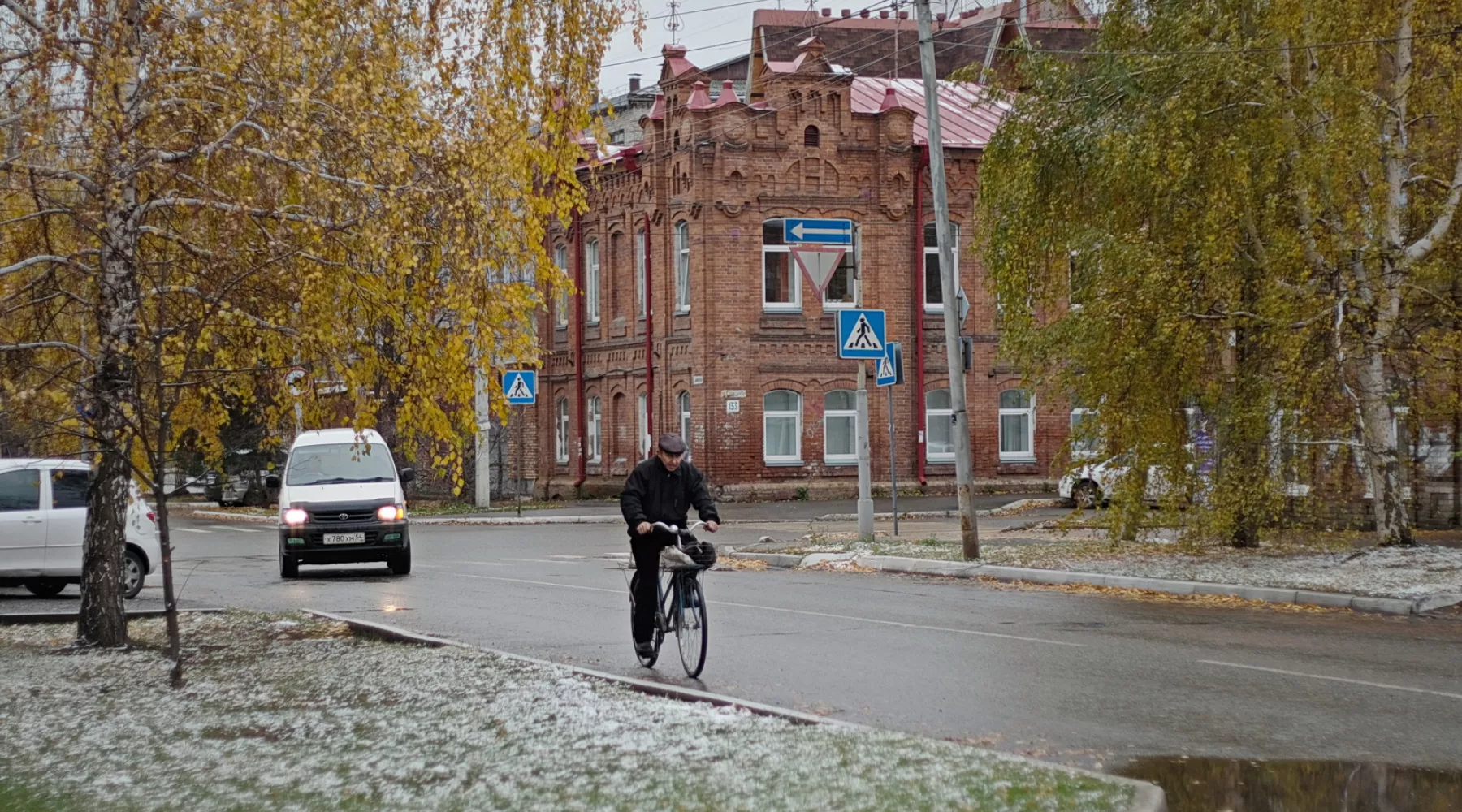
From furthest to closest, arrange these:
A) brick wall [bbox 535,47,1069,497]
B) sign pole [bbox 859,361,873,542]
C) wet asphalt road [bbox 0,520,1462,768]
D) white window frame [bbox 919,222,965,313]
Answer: white window frame [bbox 919,222,965,313] → brick wall [bbox 535,47,1069,497] → sign pole [bbox 859,361,873,542] → wet asphalt road [bbox 0,520,1462,768]

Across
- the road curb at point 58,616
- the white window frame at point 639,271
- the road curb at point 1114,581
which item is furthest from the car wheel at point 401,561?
the white window frame at point 639,271

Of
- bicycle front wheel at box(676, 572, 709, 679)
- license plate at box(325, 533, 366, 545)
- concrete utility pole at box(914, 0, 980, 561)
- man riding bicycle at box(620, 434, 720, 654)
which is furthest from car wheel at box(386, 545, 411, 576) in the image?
bicycle front wheel at box(676, 572, 709, 679)

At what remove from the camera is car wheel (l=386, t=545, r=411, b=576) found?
23.2 m

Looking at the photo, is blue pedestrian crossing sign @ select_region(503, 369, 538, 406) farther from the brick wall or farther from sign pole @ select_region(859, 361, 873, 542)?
sign pole @ select_region(859, 361, 873, 542)

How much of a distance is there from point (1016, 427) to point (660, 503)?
33.6 m

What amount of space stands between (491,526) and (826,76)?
14.0 meters

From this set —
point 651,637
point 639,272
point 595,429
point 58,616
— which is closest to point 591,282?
point 639,272

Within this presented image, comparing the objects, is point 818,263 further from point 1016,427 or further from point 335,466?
point 1016,427

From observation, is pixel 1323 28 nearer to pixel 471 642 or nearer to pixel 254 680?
pixel 471 642

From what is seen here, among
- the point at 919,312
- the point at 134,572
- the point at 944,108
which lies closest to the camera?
the point at 134,572

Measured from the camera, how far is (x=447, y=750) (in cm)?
880

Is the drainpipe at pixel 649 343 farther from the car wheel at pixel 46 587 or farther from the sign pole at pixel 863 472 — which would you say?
the car wheel at pixel 46 587

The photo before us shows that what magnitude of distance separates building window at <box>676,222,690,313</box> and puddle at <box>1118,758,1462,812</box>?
3429 centimetres

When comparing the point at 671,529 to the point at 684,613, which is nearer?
the point at 671,529
